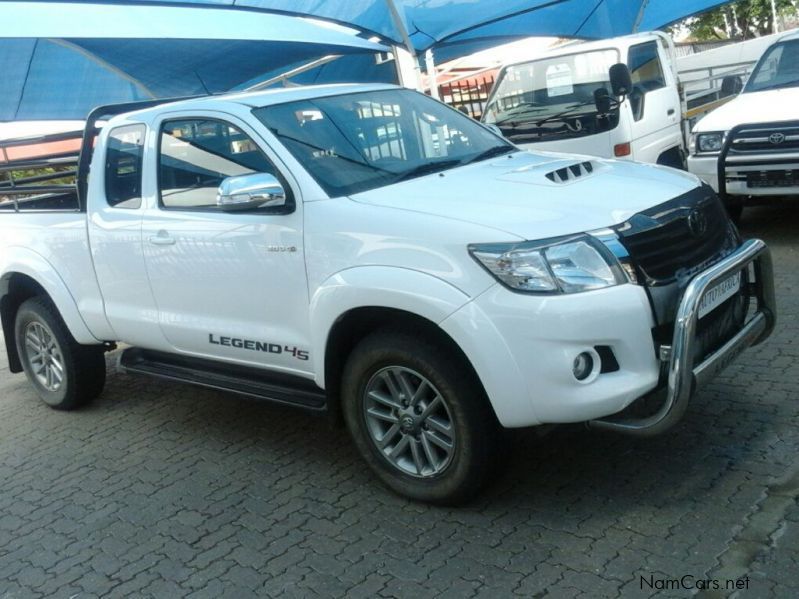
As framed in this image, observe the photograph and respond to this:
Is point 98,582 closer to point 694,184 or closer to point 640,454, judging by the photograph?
point 640,454

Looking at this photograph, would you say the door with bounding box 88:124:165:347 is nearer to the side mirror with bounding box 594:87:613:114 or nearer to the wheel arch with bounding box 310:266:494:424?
the wheel arch with bounding box 310:266:494:424

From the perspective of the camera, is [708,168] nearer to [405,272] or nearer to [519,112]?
[519,112]

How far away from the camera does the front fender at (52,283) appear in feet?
19.5

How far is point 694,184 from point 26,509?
3.85 meters

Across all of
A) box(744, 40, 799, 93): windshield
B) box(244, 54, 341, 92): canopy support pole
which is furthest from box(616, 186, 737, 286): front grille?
box(244, 54, 341, 92): canopy support pole

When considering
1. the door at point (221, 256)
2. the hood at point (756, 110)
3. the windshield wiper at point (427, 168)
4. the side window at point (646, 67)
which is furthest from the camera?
the side window at point (646, 67)

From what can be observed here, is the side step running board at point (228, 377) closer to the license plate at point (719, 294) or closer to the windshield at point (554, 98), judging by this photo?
the license plate at point (719, 294)

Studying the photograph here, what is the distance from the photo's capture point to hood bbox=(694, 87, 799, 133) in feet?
26.2

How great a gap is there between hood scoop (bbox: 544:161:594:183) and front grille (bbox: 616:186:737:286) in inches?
19.2

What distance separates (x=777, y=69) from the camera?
911cm

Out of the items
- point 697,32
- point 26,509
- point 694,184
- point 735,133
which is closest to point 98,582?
point 26,509

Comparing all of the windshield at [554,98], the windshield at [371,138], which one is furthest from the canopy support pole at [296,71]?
the windshield at [371,138]

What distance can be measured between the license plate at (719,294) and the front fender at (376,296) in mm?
1036

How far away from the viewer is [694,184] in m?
4.50
